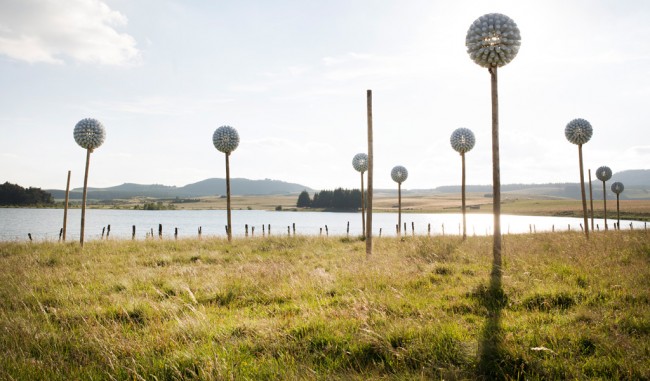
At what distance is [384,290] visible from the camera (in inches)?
331

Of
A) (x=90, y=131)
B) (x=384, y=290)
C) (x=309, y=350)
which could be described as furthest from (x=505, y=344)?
(x=90, y=131)

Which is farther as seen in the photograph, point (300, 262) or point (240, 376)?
point (300, 262)

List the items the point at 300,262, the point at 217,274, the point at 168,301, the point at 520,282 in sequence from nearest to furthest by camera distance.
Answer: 1. the point at 168,301
2. the point at 520,282
3. the point at 217,274
4. the point at 300,262

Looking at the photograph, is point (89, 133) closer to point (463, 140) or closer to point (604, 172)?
point (463, 140)

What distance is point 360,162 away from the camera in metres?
29.6

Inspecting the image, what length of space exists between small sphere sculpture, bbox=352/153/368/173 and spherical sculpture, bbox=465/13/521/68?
17458 millimetres

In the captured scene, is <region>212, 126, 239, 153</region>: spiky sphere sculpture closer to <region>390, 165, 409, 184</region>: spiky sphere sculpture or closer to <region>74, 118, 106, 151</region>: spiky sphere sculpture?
<region>74, 118, 106, 151</region>: spiky sphere sculpture

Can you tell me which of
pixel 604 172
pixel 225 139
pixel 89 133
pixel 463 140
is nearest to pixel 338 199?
pixel 604 172

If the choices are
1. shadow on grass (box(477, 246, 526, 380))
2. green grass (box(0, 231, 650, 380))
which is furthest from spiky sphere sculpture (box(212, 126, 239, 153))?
shadow on grass (box(477, 246, 526, 380))

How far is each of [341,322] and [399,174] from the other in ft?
89.3

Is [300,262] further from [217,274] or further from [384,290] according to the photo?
[384,290]

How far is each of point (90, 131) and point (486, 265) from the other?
66.4 feet

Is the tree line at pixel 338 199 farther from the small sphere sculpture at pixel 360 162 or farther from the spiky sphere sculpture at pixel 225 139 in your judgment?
the spiky sphere sculpture at pixel 225 139

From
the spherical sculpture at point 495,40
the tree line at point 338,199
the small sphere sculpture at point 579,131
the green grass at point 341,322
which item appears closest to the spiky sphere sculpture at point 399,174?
the small sphere sculpture at point 579,131
